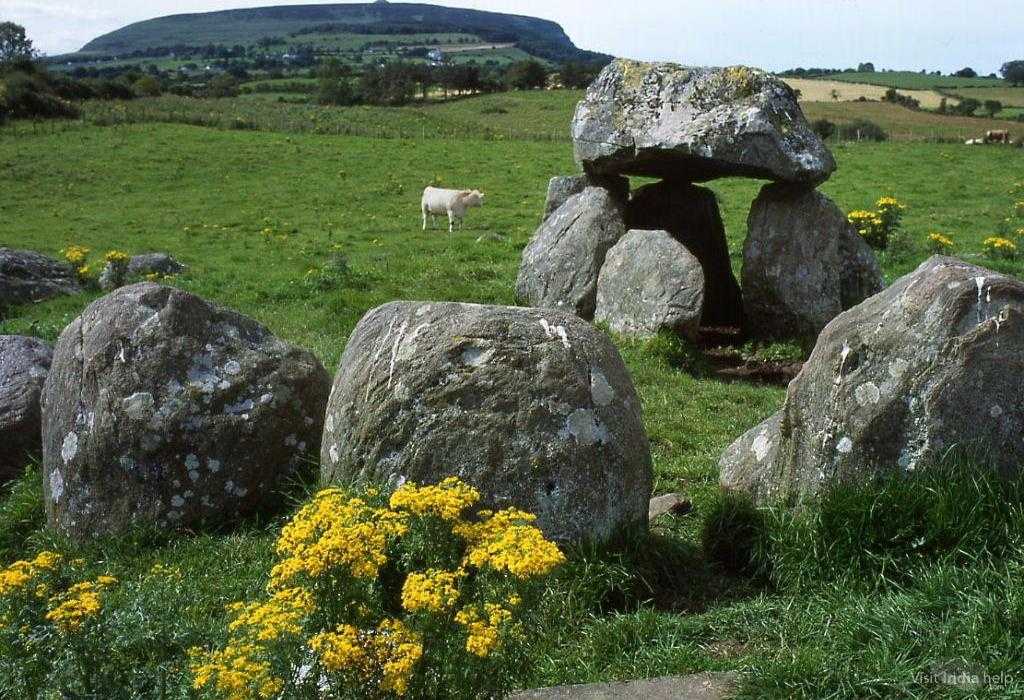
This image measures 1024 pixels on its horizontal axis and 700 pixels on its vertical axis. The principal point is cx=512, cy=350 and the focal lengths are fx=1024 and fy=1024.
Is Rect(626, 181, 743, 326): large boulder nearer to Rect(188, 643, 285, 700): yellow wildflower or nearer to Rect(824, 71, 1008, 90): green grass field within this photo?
Rect(188, 643, 285, 700): yellow wildflower

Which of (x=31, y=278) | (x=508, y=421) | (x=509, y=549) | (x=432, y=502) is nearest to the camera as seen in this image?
(x=509, y=549)

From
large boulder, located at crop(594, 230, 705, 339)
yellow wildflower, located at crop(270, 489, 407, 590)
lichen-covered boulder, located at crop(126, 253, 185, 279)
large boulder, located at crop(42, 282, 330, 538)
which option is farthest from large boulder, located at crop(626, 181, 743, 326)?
yellow wildflower, located at crop(270, 489, 407, 590)

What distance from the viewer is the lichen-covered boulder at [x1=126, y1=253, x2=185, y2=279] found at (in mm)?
19438

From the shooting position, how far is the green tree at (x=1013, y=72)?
2953 inches

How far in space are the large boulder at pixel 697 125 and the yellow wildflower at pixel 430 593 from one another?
1011cm

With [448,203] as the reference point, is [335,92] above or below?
above

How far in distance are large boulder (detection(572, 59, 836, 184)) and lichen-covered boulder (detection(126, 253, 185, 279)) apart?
9238mm

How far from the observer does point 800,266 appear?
14.2 meters

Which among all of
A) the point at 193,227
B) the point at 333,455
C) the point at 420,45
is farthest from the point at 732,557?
the point at 420,45

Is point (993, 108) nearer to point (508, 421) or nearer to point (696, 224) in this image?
point (696, 224)

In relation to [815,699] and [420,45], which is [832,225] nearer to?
[815,699]

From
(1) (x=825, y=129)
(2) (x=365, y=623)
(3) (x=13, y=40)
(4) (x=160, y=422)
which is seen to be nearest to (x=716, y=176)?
(4) (x=160, y=422)

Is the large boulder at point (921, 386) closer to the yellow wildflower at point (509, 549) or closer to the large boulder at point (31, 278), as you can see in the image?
the yellow wildflower at point (509, 549)

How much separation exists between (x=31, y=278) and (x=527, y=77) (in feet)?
188
